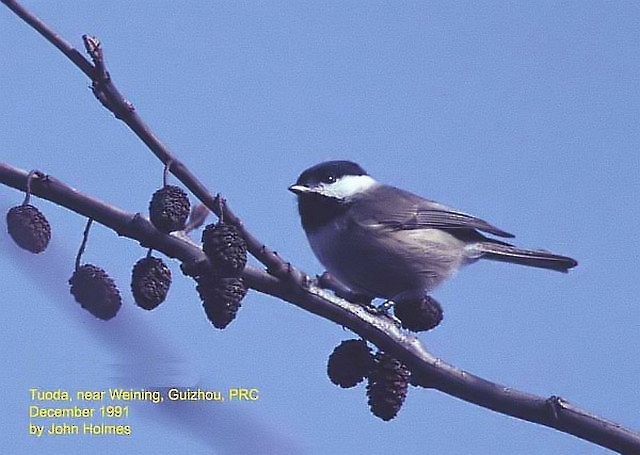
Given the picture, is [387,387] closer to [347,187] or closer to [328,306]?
[328,306]

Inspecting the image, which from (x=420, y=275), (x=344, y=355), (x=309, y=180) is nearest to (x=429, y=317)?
(x=344, y=355)

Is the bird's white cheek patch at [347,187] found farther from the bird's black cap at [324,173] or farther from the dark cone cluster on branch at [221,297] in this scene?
the dark cone cluster on branch at [221,297]

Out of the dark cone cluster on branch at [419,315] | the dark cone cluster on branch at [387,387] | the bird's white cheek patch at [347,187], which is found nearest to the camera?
the dark cone cluster on branch at [387,387]

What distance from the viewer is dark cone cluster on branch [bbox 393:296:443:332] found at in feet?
4.58

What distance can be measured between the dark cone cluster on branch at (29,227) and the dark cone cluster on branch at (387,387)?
1.45 feet

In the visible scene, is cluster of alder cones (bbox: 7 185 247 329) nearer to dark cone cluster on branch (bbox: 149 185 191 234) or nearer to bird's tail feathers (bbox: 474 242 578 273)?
dark cone cluster on branch (bbox: 149 185 191 234)

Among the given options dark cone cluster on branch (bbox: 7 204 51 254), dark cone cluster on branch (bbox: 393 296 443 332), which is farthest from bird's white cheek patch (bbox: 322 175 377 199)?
dark cone cluster on branch (bbox: 7 204 51 254)

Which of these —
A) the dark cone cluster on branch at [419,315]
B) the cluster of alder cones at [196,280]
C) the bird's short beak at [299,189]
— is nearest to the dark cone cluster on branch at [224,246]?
the cluster of alder cones at [196,280]

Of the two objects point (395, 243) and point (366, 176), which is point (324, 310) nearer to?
point (395, 243)

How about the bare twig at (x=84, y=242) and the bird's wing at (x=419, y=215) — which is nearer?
the bare twig at (x=84, y=242)

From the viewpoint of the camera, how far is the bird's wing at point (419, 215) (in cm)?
223

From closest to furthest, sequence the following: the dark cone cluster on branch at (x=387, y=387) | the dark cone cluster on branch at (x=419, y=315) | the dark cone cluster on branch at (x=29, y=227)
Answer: the dark cone cluster on branch at (x=29, y=227) < the dark cone cluster on branch at (x=387, y=387) < the dark cone cluster on branch at (x=419, y=315)

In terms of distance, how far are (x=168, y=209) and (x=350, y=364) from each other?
34 cm

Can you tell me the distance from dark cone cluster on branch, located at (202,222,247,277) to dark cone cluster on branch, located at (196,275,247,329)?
0.03 meters
